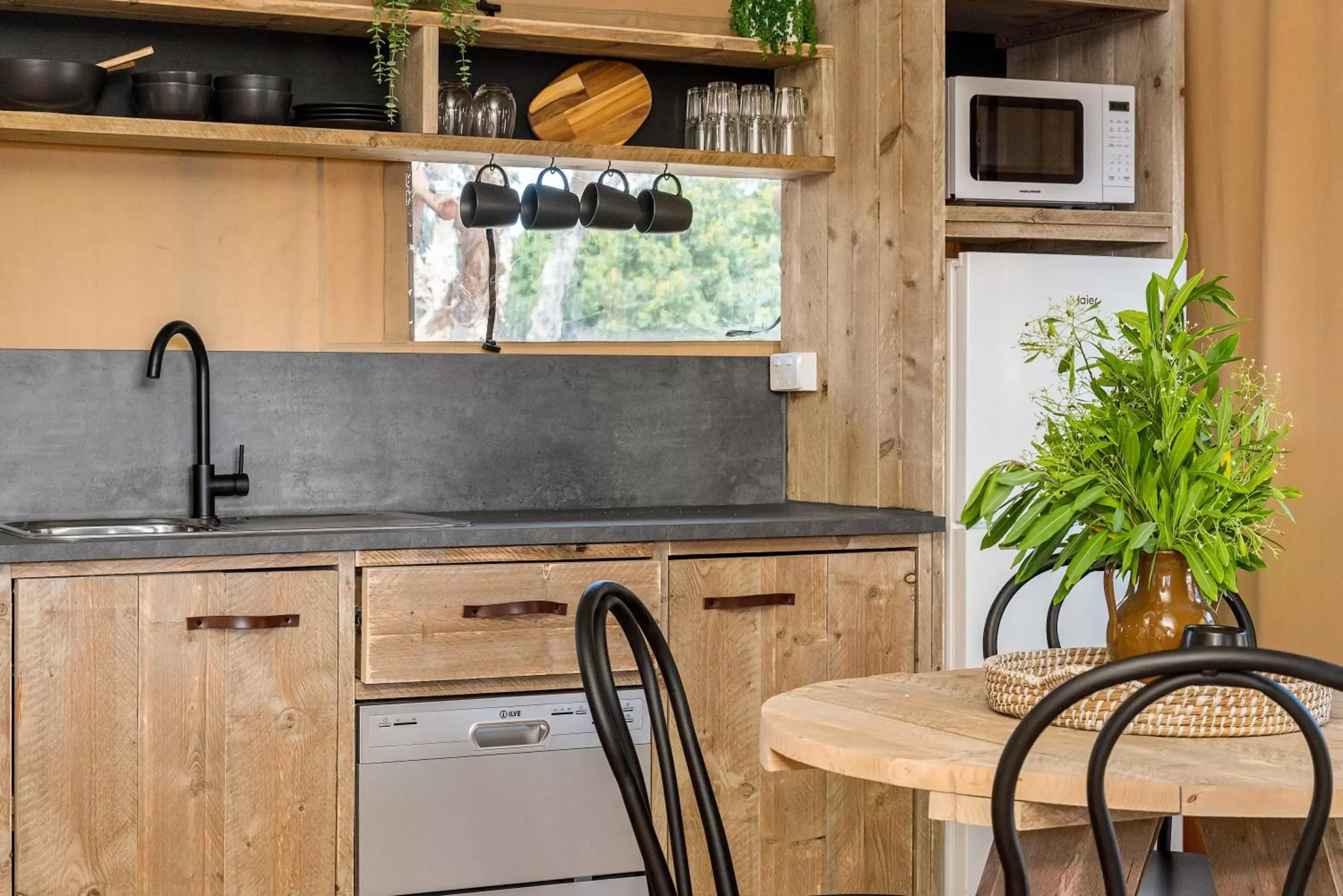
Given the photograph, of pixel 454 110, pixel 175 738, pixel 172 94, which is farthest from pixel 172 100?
pixel 175 738

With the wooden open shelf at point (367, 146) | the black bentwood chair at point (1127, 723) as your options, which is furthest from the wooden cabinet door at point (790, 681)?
the black bentwood chair at point (1127, 723)

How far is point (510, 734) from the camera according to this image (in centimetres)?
288

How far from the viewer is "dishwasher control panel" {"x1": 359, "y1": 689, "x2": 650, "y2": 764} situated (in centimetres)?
280

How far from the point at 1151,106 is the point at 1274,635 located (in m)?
1.25

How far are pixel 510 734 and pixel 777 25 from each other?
1732mm

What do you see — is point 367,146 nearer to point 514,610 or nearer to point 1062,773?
point 514,610

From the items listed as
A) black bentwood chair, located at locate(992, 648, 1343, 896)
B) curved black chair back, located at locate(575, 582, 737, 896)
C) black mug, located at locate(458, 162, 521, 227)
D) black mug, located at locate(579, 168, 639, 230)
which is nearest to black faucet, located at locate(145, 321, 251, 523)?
black mug, located at locate(458, 162, 521, 227)

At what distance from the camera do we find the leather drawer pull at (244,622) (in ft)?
8.77

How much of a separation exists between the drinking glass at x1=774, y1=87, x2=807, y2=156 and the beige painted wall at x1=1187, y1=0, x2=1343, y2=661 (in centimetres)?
97

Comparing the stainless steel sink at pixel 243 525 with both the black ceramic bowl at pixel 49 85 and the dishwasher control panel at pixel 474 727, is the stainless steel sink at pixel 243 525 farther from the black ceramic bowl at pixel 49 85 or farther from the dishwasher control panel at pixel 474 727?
the black ceramic bowl at pixel 49 85

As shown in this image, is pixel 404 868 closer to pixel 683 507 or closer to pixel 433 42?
pixel 683 507

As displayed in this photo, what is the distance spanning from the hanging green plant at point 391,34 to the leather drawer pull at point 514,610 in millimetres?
1079

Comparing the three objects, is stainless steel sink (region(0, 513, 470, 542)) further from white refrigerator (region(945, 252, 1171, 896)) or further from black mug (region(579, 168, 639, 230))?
white refrigerator (region(945, 252, 1171, 896))

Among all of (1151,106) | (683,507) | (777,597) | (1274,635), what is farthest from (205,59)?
(1274,635)
